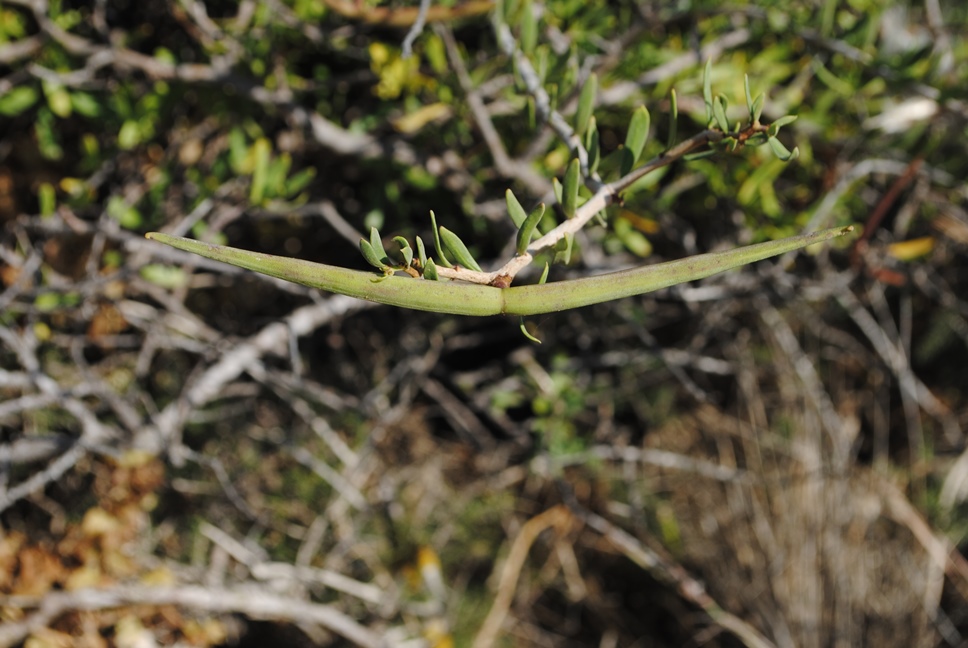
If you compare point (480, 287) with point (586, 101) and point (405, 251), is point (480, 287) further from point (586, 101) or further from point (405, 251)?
point (586, 101)

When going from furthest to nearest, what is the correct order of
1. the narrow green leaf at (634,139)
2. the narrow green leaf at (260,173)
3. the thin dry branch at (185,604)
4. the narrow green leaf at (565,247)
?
1. the thin dry branch at (185,604)
2. the narrow green leaf at (260,173)
3. the narrow green leaf at (634,139)
4. the narrow green leaf at (565,247)

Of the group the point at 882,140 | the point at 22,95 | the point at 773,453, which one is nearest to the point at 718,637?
the point at 773,453

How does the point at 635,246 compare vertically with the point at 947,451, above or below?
above

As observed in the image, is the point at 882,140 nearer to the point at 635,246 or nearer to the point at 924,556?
the point at 635,246

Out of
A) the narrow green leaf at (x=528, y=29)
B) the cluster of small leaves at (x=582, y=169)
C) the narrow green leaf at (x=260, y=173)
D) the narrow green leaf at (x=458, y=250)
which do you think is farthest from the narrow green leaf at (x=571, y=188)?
the narrow green leaf at (x=260, y=173)

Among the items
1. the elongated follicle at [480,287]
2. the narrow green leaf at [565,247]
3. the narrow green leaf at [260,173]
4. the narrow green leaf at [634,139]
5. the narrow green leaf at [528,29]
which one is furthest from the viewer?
the narrow green leaf at [260,173]

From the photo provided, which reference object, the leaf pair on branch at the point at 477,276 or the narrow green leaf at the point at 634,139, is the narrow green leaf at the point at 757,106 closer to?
the leaf pair on branch at the point at 477,276

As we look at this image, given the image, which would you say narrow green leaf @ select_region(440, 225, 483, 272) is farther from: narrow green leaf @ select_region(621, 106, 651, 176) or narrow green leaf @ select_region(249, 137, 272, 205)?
narrow green leaf @ select_region(249, 137, 272, 205)

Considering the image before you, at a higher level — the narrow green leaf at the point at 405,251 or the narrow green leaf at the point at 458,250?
the narrow green leaf at the point at 405,251
